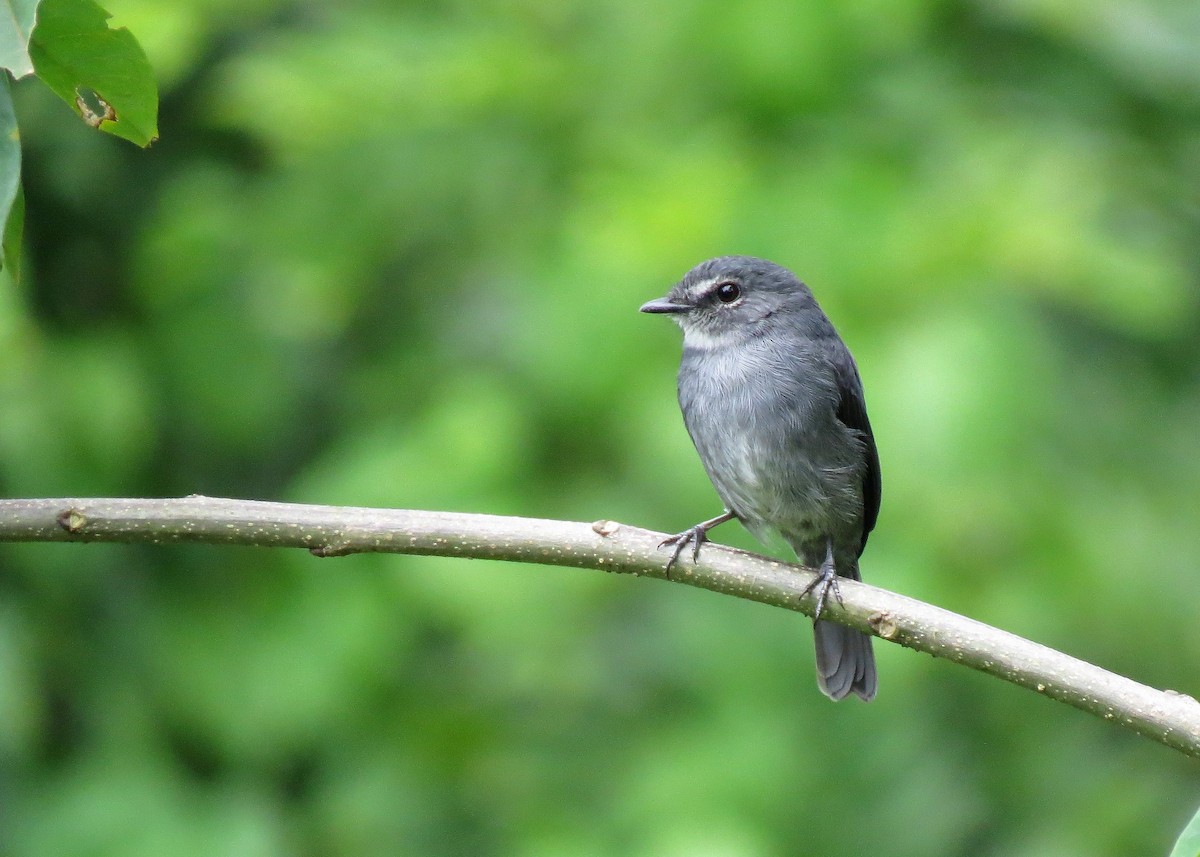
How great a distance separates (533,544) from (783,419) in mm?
1698

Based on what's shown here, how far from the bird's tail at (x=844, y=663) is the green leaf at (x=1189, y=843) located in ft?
9.26

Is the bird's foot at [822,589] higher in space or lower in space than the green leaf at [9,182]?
lower

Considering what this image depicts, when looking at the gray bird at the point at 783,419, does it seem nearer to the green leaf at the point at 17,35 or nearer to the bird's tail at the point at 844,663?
the bird's tail at the point at 844,663

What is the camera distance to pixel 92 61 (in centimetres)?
213

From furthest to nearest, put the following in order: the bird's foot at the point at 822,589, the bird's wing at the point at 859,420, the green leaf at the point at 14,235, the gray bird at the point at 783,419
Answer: the bird's wing at the point at 859,420, the gray bird at the point at 783,419, the bird's foot at the point at 822,589, the green leaf at the point at 14,235

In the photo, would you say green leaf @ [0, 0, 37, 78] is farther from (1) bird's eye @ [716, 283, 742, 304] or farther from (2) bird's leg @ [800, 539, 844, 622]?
(1) bird's eye @ [716, 283, 742, 304]

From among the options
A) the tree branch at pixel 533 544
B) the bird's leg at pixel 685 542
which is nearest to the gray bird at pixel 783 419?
the bird's leg at pixel 685 542

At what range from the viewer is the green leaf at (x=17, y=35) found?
70.7 inches

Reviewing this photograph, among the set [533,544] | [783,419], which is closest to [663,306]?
[783,419]

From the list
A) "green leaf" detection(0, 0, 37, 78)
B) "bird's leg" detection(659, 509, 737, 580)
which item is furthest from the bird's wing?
"green leaf" detection(0, 0, 37, 78)

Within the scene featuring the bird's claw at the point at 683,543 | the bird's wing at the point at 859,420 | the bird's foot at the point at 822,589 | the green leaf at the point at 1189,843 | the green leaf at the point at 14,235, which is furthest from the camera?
the bird's wing at the point at 859,420

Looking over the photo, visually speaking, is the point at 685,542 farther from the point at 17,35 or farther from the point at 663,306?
the point at 17,35

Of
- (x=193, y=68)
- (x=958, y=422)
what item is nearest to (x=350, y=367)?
(x=193, y=68)

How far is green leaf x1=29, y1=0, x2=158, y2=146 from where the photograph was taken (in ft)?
6.77
